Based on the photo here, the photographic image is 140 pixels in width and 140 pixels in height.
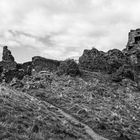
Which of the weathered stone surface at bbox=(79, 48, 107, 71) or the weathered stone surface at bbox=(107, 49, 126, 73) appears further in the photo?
the weathered stone surface at bbox=(79, 48, 107, 71)

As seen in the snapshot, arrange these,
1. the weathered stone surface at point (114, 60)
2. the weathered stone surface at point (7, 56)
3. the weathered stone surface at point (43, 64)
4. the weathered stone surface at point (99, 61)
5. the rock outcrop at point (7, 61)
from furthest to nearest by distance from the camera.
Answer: the weathered stone surface at point (7, 56) → the weathered stone surface at point (99, 61) → the weathered stone surface at point (114, 60) → the rock outcrop at point (7, 61) → the weathered stone surface at point (43, 64)

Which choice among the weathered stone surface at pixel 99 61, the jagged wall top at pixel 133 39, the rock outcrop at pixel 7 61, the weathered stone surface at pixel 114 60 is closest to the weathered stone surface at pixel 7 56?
the rock outcrop at pixel 7 61

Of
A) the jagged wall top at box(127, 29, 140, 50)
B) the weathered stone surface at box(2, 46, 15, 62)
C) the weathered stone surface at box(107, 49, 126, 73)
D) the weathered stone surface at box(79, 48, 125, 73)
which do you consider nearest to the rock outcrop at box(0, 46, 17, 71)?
the weathered stone surface at box(2, 46, 15, 62)

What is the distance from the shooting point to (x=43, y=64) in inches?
1886

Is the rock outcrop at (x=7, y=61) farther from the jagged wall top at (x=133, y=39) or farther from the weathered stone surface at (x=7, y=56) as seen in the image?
the jagged wall top at (x=133, y=39)

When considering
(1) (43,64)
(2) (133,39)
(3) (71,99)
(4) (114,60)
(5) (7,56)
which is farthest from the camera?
(2) (133,39)

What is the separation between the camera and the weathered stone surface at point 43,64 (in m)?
47.2

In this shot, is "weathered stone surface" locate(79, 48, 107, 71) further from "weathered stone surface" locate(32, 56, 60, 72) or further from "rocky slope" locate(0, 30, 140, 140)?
"weathered stone surface" locate(32, 56, 60, 72)

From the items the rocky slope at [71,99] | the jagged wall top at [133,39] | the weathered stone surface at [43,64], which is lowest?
the rocky slope at [71,99]

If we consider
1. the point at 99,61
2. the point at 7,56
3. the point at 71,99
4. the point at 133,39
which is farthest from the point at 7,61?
the point at 133,39

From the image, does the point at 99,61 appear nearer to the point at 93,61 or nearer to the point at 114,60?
the point at 93,61

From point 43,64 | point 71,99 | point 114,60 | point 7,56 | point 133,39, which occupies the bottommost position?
point 71,99

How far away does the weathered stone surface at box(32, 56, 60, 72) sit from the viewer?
A: 47.2 meters

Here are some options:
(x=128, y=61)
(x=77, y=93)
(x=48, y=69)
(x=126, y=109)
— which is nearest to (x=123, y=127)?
(x=126, y=109)
